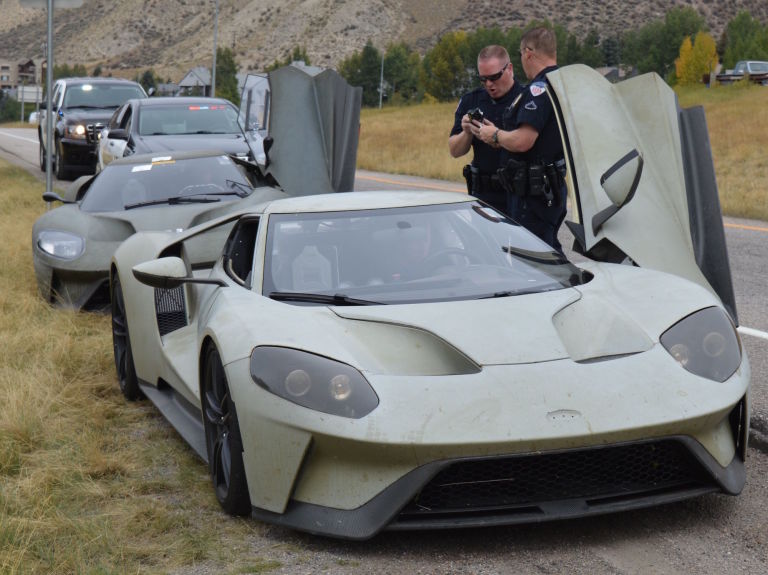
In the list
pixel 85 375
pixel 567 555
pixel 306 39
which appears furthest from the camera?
pixel 306 39

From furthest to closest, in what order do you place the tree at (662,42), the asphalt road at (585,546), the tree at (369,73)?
the tree at (369,73) < the tree at (662,42) < the asphalt road at (585,546)

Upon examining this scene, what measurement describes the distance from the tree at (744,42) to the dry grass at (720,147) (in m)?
37.7

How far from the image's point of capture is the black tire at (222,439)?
12.8 ft

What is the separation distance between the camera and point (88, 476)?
454 centimetres

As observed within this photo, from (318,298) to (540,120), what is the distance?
8.57ft

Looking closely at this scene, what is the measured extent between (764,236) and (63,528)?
10.8 m

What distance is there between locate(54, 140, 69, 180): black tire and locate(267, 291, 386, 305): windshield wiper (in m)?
17.3

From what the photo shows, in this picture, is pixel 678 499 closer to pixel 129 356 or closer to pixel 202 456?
pixel 202 456

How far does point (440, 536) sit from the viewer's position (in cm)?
377

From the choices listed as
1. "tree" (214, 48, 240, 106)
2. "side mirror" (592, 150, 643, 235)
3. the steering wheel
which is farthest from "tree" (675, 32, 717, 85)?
the steering wheel

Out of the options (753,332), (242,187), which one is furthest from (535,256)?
(242,187)

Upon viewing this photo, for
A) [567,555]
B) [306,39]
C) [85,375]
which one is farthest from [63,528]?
[306,39]

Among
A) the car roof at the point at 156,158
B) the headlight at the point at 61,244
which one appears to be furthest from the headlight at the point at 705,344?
the car roof at the point at 156,158

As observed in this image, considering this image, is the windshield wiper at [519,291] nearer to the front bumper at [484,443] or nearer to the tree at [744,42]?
the front bumper at [484,443]
